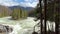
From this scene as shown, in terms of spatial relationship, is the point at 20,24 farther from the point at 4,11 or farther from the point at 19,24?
the point at 4,11

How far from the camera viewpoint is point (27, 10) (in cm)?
161

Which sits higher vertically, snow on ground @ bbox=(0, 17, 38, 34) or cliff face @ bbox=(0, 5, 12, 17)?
cliff face @ bbox=(0, 5, 12, 17)

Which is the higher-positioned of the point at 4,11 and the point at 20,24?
the point at 4,11

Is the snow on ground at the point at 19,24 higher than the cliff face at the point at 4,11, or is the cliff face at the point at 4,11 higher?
the cliff face at the point at 4,11

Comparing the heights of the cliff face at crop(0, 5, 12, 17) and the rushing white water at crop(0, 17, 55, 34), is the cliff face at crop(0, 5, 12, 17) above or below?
above

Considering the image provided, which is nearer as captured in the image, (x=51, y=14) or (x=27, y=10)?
(x=51, y=14)

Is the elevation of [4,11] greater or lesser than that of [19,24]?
greater

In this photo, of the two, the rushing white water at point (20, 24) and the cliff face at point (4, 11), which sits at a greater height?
the cliff face at point (4, 11)

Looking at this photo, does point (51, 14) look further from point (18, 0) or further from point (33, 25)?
A: point (18, 0)

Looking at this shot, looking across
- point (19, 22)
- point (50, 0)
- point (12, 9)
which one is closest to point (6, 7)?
point (12, 9)

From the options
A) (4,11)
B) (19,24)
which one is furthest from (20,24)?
(4,11)

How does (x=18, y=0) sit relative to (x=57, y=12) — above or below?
above

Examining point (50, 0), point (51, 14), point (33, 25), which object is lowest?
point (33, 25)

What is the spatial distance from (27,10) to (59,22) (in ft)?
1.71
